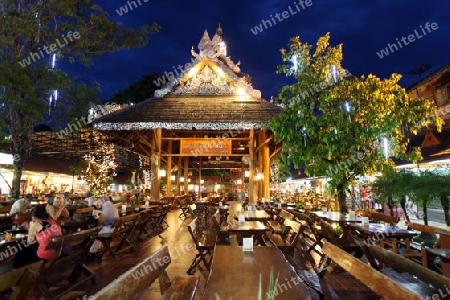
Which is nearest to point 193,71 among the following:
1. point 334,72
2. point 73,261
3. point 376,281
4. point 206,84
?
point 206,84

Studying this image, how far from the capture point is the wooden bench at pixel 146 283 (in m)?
1.73

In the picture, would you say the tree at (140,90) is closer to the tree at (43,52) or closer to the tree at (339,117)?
the tree at (43,52)

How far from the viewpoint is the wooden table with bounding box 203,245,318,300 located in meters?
1.86

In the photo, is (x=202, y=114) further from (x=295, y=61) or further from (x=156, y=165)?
(x=295, y=61)

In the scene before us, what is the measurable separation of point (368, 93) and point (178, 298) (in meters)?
5.27

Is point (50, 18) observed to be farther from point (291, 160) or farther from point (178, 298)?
point (178, 298)

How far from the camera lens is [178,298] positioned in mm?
2266

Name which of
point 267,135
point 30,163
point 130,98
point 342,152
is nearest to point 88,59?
point 267,135

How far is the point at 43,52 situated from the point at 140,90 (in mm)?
18274

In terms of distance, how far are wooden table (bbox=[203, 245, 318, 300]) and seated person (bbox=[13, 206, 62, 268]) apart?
2396mm

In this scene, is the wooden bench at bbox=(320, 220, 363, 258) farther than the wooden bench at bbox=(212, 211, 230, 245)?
No

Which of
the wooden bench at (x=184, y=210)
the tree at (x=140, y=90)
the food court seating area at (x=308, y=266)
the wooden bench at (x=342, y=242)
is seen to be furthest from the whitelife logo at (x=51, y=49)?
the tree at (x=140, y=90)

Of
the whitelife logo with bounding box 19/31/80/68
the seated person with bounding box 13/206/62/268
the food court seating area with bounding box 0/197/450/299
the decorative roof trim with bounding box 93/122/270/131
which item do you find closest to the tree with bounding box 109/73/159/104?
the decorative roof trim with bounding box 93/122/270/131

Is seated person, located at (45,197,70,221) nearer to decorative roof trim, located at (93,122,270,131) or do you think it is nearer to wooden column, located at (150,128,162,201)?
decorative roof trim, located at (93,122,270,131)
